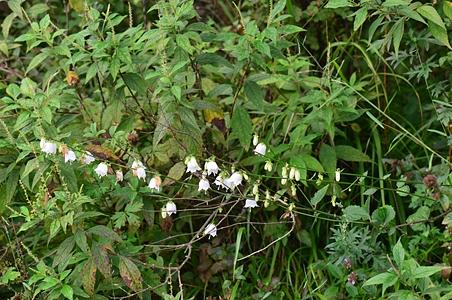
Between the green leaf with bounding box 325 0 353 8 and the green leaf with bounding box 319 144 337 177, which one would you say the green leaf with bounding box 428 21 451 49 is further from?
the green leaf with bounding box 319 144 337 177

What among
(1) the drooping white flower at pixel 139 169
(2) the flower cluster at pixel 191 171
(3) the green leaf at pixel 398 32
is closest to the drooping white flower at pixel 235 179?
(2) the flower cluster at pixel 191 171

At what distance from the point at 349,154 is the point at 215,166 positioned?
1.04 meters

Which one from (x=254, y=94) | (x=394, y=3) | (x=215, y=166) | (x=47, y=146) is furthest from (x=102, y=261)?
(x=394, y=3)

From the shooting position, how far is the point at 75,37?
355cm

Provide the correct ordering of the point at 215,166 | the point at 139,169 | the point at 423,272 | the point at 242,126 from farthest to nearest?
the point at 242,126, the point at 139,169, the point at 215,166, the point at 423,272

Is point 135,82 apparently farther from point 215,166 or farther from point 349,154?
point 349,154

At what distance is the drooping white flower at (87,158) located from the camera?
10.6ft

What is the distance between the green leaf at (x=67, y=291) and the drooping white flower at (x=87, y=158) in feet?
1.59

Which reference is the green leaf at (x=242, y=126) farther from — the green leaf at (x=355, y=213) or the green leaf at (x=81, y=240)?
the green leaf at (x=81, y=240)

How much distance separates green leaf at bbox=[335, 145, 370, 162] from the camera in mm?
3802

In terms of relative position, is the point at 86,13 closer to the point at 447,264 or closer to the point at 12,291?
the point at 12,291

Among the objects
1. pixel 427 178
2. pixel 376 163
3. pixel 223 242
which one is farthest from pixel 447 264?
pixel 223 242

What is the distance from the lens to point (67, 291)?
306 cm

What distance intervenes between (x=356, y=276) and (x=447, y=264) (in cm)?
39
